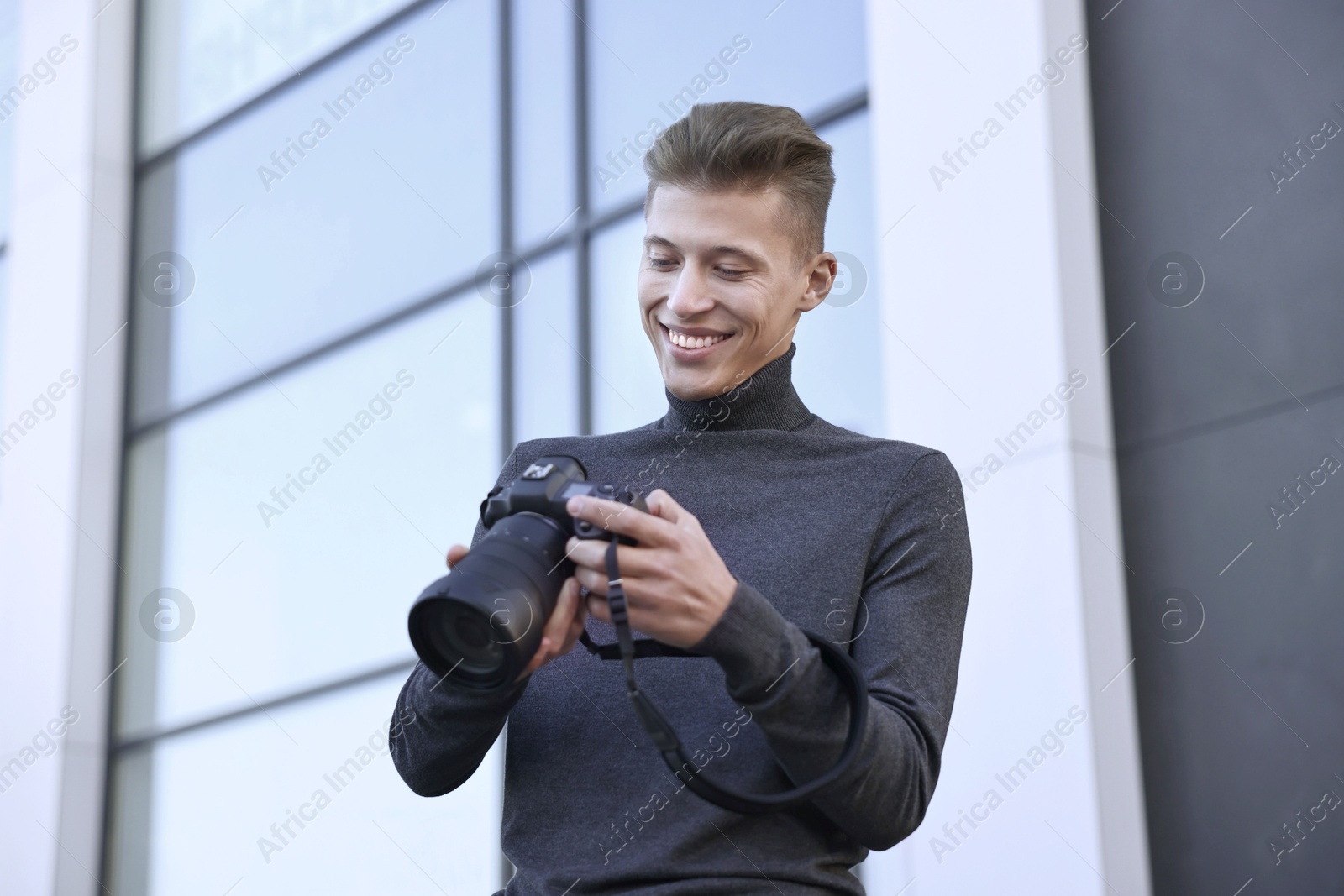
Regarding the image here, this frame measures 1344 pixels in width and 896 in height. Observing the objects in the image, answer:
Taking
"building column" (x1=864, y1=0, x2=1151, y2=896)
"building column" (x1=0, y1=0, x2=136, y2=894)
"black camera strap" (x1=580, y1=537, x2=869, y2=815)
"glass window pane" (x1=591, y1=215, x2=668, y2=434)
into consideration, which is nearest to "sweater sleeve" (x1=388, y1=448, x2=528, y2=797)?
"black camera strap" (x1=580, y1=537, x2=869, y2=815)

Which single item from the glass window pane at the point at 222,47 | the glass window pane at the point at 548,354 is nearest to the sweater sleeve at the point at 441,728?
the glass window pane at the point at 548,354

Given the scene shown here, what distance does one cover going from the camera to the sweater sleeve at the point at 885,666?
994 mm

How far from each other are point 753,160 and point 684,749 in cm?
65

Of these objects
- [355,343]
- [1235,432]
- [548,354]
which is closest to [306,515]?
[355,343]

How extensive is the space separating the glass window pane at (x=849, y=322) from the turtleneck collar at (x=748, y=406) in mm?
1217

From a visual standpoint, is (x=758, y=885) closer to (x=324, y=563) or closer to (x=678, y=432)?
(x=678, y=432)

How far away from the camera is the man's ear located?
1434mm

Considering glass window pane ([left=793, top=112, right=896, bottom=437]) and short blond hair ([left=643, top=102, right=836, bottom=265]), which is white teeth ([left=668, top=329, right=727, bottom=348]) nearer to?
short blond hair ([left=643, top=102, right=836, bottom=265])

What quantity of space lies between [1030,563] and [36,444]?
4080 millimetres

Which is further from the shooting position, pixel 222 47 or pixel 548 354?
pixel 222 47

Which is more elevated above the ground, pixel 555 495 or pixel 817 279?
pixel 817 279

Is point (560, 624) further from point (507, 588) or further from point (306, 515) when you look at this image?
point (306, 515)

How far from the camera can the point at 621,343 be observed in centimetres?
332

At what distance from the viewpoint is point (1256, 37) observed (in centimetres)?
211
